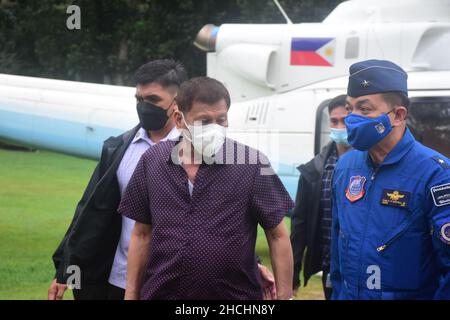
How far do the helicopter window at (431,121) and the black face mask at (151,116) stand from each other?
375cm

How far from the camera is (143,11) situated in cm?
2322

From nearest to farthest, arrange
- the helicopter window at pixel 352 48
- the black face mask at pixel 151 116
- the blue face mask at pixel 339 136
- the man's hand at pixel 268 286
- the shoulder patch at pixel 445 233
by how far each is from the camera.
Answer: the shoulder patch at pixel 445 233, the man's hand at pixel 268 286, the black face mask at pixel 151 116, the blue face mask at pixel 339 136, the helicopter window at pixel 352 48

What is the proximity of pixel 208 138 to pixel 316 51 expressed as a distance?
5.36 metres

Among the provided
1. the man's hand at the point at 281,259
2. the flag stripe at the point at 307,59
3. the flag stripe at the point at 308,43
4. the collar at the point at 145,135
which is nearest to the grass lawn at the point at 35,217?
the flag stripe at the point at 307,59

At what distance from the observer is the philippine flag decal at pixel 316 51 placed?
809 cm

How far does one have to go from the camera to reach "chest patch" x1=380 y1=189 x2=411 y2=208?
291 centimetres

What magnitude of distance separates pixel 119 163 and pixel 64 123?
565 cm

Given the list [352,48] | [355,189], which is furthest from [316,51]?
[355,189]

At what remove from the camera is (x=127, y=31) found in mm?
22562

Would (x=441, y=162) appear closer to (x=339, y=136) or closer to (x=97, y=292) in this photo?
(x=97, y=292)

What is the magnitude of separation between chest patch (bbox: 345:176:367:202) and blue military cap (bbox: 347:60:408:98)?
337 millimetres

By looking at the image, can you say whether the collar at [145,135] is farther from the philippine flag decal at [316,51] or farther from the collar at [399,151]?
the philippine flag decal at [316,51]

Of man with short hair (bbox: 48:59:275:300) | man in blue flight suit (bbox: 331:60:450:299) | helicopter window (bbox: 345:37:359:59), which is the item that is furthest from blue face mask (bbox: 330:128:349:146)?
helicopter window (bbox: 345:37:359:59)

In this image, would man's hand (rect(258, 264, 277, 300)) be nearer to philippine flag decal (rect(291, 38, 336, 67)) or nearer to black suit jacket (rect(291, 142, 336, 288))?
black suit jacket (rect(291, 142, 336, 288))
